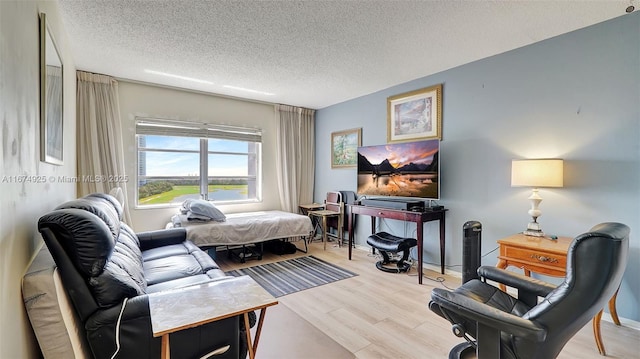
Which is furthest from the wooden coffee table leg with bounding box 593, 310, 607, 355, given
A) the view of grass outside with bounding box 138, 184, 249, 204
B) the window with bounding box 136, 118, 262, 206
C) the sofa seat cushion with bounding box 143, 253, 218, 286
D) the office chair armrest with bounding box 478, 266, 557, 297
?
the view of grass outside with bounding box 138, 184, 249, 204

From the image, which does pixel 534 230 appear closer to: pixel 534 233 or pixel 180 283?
pixel 534 233

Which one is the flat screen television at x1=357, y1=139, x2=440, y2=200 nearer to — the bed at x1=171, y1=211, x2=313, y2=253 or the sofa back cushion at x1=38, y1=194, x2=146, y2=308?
the bed at x1=171, y1=211, x2=313, y2=253

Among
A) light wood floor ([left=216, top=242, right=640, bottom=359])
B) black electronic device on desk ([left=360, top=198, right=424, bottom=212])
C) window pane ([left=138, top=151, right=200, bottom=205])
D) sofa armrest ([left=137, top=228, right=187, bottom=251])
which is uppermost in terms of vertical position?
window pane ([left=138, top=151, right=200, bottom=205])

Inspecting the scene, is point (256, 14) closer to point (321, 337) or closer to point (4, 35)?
point (4, 35)

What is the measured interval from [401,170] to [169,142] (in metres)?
3.54

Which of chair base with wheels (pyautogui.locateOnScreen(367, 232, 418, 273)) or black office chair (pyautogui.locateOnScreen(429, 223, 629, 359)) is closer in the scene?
black office chair (pyautogui.locateOnScreen(429, 223, 629, 359))

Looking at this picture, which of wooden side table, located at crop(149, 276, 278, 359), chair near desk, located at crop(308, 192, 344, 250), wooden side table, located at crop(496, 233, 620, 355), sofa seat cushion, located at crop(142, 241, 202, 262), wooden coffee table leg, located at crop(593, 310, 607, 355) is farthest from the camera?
chair near desk, located at crop(308, 192, 344, 250)

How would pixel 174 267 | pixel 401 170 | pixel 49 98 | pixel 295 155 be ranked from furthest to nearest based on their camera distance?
pixel 295 155, pixel 401 170, pixel 174 267, pixel 49 98

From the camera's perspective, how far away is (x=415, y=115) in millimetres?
3871

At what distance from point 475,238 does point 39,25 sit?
3.41m

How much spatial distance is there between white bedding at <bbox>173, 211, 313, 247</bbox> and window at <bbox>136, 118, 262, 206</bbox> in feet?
2.40

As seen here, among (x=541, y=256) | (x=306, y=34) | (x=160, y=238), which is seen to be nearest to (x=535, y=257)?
(x=541, y=256)

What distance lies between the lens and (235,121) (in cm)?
491

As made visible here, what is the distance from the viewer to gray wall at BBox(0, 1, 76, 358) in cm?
99
